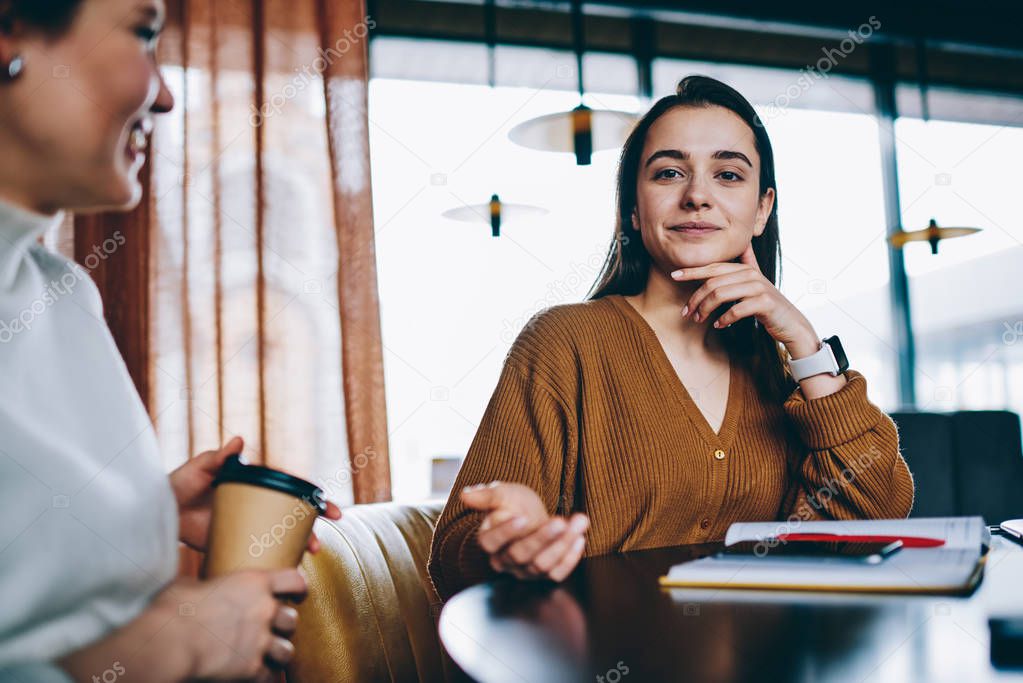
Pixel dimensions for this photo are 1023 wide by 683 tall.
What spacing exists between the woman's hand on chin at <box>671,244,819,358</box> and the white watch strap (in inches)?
0.9

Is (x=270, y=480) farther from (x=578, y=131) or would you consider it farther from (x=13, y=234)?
(x=578, y=131)

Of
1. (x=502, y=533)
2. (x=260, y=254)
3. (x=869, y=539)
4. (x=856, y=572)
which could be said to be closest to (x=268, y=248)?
(x=260, y=254)

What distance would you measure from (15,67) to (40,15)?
0.04 meters

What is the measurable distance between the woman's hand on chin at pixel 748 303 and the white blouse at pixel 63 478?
983 mm

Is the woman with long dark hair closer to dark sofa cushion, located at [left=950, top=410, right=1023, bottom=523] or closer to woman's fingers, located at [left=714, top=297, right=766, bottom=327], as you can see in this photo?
woman's fingers, located at [left=714, top=297, right=766, bottom=327]

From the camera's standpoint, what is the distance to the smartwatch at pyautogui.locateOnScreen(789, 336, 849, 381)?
4.32ft

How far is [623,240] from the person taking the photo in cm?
159

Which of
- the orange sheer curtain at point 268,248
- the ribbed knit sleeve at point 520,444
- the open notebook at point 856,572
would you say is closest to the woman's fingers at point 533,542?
the open notebook at point 856,572

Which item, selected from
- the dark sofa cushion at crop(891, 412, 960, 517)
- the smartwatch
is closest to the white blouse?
the smartwatch

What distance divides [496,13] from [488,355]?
1.67 meters

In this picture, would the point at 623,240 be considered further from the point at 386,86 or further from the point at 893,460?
the point at 386,86

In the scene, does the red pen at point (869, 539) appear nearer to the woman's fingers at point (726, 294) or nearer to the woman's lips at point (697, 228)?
the woman's fingers at point (726, 294)

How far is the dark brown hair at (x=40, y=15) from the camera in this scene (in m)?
0.44

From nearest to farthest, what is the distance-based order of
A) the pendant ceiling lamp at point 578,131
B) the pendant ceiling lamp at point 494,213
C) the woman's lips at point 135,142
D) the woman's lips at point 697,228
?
1. the woman's lips at point 135,142
2. the woman's lips at point 697,228
3. the pendant ceiling lamp at point 578,131
4. the pendant ceiling lamp at point 494,213
